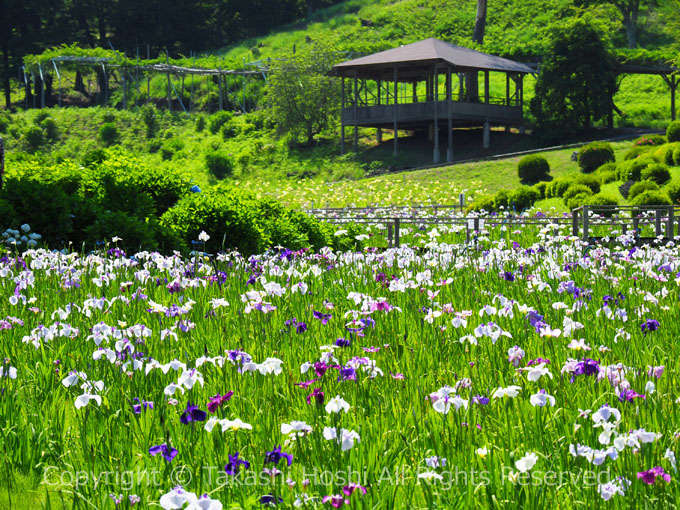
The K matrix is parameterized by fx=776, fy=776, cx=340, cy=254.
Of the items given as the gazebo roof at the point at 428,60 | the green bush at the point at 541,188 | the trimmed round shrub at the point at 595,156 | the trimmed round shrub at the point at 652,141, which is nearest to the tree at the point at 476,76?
the gazebo roof at the point at 428,60

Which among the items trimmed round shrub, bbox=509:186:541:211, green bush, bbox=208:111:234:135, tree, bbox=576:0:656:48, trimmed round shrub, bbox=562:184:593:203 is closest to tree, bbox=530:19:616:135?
trimmed round shrub, bbox=509:186:541:211

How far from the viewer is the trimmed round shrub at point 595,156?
2898 centimetres

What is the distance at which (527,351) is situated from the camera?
512 cm

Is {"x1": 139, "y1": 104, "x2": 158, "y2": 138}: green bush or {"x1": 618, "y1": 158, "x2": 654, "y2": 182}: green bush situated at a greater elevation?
{"x1": 139, "y1": 104, "x2": 158, "y2": 138}: green bush

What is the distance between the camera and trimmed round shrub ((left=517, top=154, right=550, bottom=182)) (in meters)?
29.1

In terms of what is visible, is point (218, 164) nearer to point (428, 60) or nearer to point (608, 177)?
point (428, 60)

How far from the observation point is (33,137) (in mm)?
48219

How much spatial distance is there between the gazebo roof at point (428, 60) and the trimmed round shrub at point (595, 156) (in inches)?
378

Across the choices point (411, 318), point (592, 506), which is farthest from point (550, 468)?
point (411, 318)

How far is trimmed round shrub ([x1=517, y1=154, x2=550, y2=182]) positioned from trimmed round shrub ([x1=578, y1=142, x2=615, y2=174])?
135 cm

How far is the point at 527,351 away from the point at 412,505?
8.06 ft

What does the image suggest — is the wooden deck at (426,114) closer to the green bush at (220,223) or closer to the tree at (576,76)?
the tree at (576,76)

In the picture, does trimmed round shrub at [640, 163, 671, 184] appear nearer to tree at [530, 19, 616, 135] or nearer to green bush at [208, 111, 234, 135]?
tree at [530, 19, 616, 135]

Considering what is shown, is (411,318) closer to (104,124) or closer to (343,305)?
(343,305)
